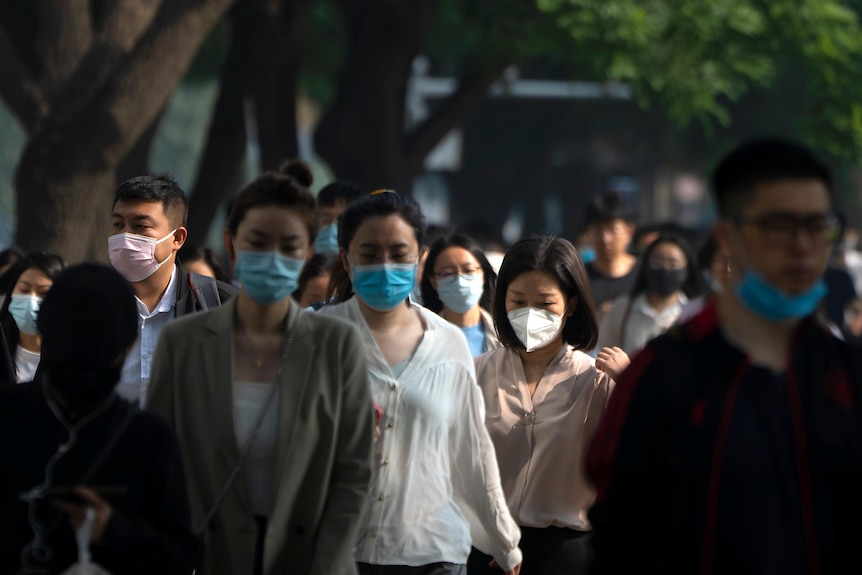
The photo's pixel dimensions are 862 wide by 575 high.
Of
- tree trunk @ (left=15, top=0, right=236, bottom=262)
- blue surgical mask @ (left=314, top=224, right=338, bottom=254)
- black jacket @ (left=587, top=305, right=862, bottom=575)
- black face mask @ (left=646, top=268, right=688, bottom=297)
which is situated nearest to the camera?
black jacket @ (left=587, top=305, right=862, bottom=575)

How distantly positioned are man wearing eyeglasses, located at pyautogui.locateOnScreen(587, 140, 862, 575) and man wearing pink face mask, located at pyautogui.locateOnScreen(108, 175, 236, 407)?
239cm

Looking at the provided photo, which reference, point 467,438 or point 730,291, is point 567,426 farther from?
point 730,291

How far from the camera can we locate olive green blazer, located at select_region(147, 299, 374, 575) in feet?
14.6

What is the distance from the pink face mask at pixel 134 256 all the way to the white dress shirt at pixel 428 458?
2.79 ft

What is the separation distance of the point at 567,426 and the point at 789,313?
89.9 inches

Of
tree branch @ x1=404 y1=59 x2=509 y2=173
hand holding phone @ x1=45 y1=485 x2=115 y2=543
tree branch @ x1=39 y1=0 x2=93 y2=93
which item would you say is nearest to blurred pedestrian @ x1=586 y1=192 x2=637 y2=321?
tree branch @ x1=39 y1=0 x2=93 y2=93

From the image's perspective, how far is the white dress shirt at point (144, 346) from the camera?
5.62 metres

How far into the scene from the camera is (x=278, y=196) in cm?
459

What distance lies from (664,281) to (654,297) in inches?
5.2

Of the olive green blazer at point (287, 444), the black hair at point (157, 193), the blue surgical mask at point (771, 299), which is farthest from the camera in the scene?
the black hair at point (157, 193)

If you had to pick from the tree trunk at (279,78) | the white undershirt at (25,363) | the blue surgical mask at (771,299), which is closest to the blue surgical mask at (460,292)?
the white undershirt at (25,363)

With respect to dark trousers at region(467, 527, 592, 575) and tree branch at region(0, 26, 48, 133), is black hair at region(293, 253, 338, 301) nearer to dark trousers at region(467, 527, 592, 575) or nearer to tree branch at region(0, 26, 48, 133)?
dark trousers at region(467, 527, 592, 575)

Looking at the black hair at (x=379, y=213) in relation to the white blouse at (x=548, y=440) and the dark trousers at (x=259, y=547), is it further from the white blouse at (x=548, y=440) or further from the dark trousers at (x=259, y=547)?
the dark trousers at (x=259, y=547)

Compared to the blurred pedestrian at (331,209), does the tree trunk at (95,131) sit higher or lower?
higher
